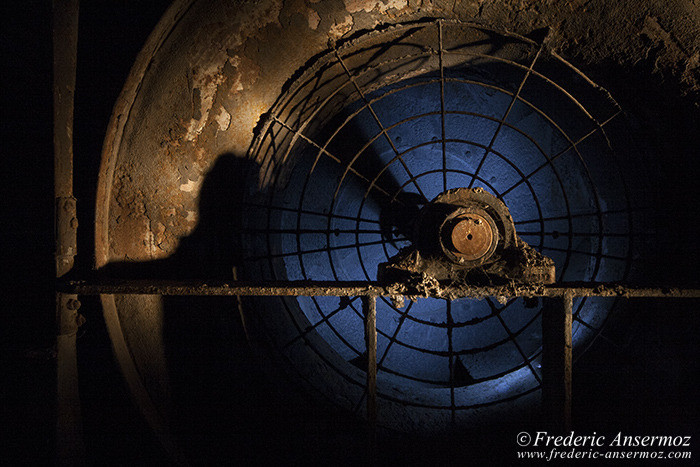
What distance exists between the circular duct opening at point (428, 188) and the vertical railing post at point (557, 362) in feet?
1.04

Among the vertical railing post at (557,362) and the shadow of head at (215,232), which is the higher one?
the shadow of head at (215,232)

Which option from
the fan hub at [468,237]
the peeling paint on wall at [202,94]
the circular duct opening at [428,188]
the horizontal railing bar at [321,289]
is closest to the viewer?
the horizontal railing bar at [321,289]

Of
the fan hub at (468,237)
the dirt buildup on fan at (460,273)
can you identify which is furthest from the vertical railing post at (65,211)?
the fan hub at (468,237)

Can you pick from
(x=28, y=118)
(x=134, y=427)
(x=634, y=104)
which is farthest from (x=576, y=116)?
Answer: (x=28, y=118)

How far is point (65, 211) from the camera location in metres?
1.56

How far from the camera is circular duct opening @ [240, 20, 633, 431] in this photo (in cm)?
204

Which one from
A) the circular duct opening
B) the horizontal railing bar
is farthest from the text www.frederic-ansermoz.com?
the horizontal railing bar

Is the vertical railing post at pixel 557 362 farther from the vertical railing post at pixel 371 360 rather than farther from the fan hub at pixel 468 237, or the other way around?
the vertical railing post at pixel 371 360

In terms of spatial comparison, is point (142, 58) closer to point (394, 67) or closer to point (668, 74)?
point (394, 67)

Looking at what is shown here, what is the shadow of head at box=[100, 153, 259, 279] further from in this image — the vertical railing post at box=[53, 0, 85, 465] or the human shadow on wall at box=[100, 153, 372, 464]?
the vertical railing post at box=[53, 0, 85, 465]

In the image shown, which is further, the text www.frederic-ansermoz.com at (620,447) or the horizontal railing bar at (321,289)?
the text www.frederic-ansermoz.com at (620,447)

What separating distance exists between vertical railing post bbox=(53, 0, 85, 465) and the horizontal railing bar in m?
0.13

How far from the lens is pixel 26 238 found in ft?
7.01

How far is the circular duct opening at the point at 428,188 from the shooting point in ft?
6.68
